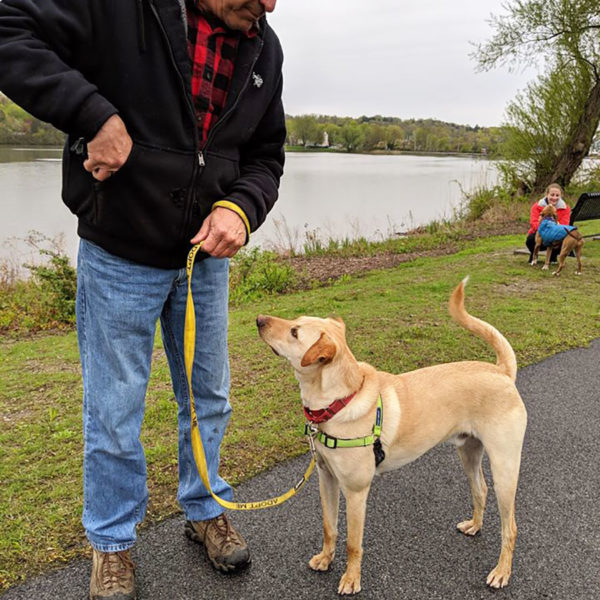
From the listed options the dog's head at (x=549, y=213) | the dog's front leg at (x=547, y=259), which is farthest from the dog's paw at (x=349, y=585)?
the dog's head at (x=549, y=213)

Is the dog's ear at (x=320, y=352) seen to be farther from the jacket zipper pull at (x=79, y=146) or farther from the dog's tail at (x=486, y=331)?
the jacket zipper pull at (x=79, y=146)

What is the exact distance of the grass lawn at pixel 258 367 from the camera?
283 cm

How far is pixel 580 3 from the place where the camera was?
16.6 meters

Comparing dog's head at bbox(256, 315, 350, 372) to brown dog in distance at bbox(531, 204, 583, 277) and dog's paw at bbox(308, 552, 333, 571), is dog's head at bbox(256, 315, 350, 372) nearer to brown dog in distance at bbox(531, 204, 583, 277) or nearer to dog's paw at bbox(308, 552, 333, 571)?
dog's paw at bbox(308, 552, 333, 571)

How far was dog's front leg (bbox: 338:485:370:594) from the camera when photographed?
7.93 ft

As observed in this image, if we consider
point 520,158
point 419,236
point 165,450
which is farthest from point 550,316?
point 520,158

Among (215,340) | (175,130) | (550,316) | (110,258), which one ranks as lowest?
(550,316)

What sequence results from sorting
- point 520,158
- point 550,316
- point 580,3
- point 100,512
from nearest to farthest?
point 100,512 < point 550,316 < point 580,3 < point 520,158

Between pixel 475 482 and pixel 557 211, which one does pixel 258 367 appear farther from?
pixel 557 211

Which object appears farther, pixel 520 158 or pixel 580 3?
pixel 520 158

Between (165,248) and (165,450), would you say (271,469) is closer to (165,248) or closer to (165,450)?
(165,450)

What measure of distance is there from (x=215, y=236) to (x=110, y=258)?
0.43m

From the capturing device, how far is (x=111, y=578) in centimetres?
222

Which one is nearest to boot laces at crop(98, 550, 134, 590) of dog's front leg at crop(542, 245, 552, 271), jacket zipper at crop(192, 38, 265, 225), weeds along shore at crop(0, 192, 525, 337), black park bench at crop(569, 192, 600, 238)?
jacket zipper at crop(192, 38, 265, 225)
